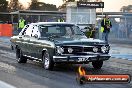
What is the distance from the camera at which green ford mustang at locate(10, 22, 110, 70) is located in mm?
12070

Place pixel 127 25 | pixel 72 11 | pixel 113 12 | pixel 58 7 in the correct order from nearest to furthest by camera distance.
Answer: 1. pixel 127 25
2. pixel 72 11
3. pixel 113 12
4. pixel 58 7

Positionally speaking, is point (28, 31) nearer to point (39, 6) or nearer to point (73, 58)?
point (73, 58)

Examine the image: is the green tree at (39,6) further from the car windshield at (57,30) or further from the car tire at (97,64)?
the car tire at (97,64)

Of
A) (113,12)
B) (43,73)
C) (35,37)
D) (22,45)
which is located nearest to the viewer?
(43,73)

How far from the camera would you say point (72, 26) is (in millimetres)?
13977

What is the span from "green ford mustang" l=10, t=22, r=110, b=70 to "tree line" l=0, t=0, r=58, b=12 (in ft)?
Answer: 295

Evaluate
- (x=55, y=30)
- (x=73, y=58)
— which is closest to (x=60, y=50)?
(x=73, y=58)

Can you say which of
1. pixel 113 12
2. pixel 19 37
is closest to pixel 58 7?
pixel 113 12

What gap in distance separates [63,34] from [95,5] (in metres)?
22.3

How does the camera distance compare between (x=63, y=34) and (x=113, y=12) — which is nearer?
(x=63, y=34)

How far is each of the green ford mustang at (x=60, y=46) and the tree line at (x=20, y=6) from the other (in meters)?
89.8

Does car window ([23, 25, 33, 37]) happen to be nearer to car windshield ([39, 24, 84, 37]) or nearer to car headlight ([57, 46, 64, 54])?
car windshield ([39, 24, 84, 37])

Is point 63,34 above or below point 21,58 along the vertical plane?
above

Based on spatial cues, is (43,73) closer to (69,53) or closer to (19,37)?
(69,53)
